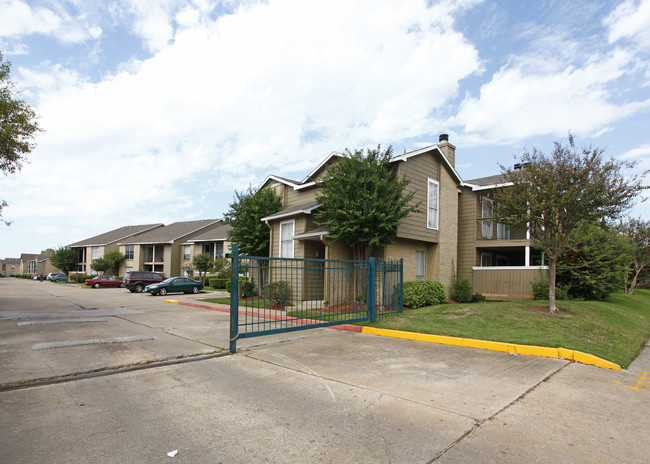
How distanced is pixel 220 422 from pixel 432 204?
1637 cm

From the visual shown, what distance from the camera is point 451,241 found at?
20078mm

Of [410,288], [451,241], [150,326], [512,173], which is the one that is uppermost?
[512,173]

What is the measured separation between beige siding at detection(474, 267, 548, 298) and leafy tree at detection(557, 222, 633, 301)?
1.83 meters

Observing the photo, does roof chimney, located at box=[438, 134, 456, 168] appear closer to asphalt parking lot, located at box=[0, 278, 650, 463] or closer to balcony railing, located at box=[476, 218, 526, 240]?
balcony railing, located at box=[476, 218, 526, 240]

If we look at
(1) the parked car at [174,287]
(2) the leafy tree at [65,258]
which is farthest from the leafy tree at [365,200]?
(2) the leafy tree at [65,258]

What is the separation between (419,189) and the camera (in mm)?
17797

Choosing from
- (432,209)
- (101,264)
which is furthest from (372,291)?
(101,264)

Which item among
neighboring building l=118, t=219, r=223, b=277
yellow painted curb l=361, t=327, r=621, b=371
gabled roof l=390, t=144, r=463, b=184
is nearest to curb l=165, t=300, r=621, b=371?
yellow painted curb l=361, t=327, r=621, b=371

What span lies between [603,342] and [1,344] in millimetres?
12696

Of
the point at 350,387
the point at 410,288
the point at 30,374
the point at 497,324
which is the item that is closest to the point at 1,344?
the point at 30,374

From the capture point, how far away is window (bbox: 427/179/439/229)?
1853 cm

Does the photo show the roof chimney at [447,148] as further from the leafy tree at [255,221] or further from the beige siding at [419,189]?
the leafy tree at [255,221]

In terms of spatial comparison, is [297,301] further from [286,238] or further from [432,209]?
[432,209]

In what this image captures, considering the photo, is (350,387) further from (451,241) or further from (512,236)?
(512,236)
